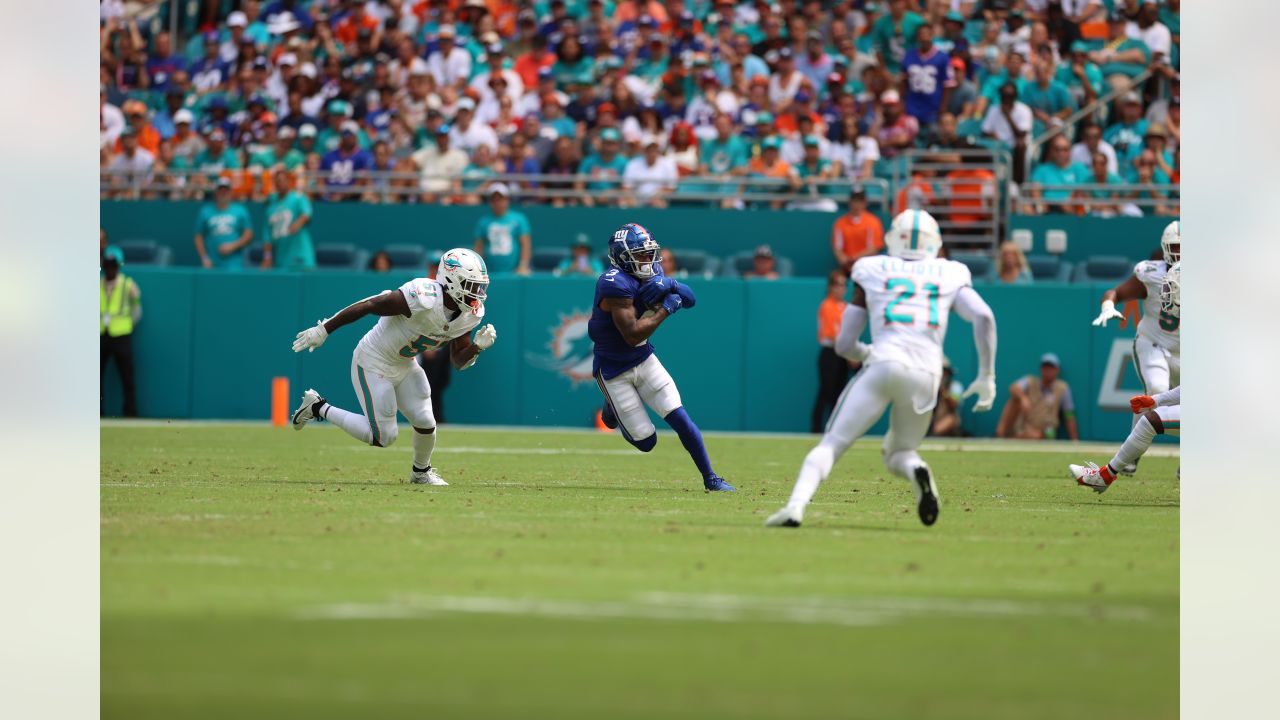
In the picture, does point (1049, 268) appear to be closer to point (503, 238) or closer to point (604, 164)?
point (604, 164)

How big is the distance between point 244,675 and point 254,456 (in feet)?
26.5

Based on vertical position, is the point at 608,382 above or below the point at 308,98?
below

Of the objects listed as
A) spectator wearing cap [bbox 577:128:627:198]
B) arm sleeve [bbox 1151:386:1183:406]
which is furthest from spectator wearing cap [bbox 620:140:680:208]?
arm sleeve [bbox 1151:386:1183:406]

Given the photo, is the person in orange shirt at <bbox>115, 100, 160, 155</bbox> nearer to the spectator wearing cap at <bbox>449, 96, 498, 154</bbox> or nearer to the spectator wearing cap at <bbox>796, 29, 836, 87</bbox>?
the spectator wearing cap at <bbox>449, 96, 498, 154</bbox>

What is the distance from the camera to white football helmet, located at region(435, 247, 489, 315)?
34.0 feet

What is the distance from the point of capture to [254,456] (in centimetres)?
1281

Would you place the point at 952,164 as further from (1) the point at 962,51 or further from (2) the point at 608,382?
(2) the point at 608,382

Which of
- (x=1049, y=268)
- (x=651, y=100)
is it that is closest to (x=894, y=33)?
(x=651, y=100)

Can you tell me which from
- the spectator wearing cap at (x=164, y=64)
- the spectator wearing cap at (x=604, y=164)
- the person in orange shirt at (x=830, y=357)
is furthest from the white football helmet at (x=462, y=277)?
the spectator wearing cap at (x=164, y=64)

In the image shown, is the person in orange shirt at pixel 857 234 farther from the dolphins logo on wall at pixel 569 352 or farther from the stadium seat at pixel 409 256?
the stadium seat at pixel 409 256

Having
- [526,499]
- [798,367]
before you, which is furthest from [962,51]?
[526,499]

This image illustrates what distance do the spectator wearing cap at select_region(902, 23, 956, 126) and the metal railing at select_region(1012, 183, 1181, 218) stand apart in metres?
1.49

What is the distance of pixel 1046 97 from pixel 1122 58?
101 centimetres

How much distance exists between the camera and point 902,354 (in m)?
7.91
